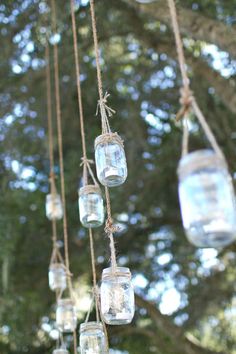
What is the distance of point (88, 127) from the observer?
3.74m

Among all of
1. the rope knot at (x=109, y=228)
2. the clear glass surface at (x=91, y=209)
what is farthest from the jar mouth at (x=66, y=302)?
the rope knot at (x=109, y=228)

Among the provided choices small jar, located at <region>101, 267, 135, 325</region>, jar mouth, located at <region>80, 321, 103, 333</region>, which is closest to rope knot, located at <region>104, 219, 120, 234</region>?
small jar, located at <region>101, 267, 135, 325</region>

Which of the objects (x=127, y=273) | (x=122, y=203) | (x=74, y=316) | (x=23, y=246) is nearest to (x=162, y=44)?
(x=122, y=203)

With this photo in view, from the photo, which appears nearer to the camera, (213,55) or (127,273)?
(127,273)

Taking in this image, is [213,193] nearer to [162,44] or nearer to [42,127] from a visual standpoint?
[162,44]

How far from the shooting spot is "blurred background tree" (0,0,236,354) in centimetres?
347

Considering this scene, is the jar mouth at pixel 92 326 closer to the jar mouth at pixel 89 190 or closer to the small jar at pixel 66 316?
the jar mouth at pixel 89 190

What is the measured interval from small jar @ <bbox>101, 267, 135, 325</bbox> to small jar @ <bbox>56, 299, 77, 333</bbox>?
82cm

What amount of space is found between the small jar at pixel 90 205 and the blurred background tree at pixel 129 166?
1.69 meters

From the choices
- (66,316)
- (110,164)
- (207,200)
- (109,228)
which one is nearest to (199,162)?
(207,200)

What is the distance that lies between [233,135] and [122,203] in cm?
74

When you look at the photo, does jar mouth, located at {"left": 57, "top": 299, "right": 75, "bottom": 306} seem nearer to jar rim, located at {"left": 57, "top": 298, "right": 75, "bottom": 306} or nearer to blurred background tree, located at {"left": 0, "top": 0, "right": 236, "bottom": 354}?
jar rim, located at {"left": 57, "top": 298, "right": 75, "bottom": 306}

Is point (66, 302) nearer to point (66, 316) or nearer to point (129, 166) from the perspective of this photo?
point (66, 316)

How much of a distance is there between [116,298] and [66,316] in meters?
0.87
